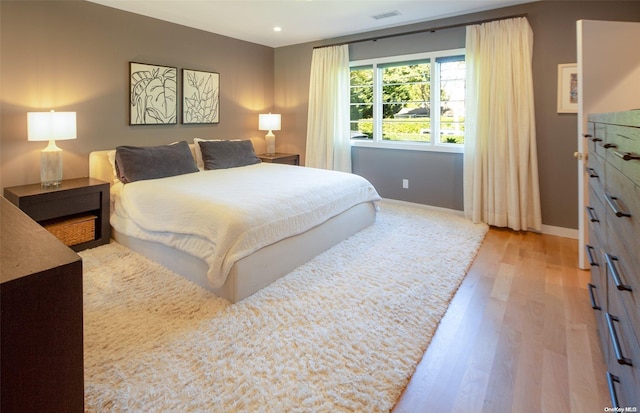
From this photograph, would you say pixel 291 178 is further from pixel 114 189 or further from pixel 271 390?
pixel 271 390

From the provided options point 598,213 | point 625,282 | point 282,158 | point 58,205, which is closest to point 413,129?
point 282,158

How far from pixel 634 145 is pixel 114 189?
381 cm

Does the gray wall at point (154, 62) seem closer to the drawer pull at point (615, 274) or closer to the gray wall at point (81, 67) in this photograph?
the gray wall at point (81, 67)

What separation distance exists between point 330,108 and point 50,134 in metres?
3.41

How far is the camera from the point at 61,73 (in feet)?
11.4

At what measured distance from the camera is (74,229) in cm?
316

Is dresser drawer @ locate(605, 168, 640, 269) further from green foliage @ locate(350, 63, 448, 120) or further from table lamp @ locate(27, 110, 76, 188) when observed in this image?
table lamp @ locate(27, 110, 76, 188)

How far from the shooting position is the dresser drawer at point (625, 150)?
3.60ft

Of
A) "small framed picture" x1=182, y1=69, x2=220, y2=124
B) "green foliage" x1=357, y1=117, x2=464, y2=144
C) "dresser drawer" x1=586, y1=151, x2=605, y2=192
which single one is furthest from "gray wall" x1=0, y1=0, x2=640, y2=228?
"dresser drawer" x1=586, y1=151, x2=605, y2=192

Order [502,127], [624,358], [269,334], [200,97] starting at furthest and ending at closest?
1. [200,97]
2. [502,127]
3. [269,334]
4. [624,358]

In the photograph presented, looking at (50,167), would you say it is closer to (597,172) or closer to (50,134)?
(50,134)

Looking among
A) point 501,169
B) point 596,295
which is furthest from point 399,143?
point 596,295

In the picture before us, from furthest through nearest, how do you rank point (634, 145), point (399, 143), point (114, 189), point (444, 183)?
1. point (399, 143)
2. point (444, 183)
3. point (114, 189)
4. point (634, 145)

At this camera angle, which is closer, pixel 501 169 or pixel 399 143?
pixel 501 169
